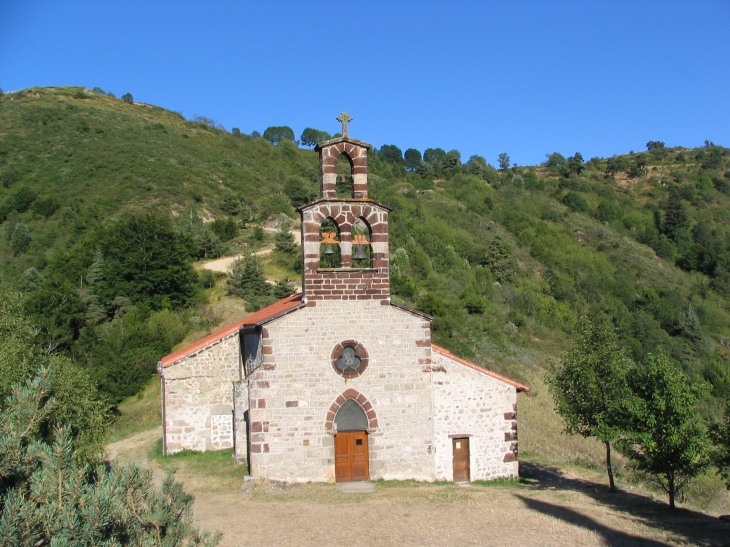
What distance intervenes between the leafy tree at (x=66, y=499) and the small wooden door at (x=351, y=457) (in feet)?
27.1

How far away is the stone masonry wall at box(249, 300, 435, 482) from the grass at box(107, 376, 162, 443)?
10276mm

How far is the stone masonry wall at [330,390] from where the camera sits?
45.6 ft

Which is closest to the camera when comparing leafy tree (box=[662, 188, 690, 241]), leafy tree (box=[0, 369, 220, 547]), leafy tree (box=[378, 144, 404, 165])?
leafy tree (box=[0, 369, 220, 547])

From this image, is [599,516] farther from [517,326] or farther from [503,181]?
[503,181]

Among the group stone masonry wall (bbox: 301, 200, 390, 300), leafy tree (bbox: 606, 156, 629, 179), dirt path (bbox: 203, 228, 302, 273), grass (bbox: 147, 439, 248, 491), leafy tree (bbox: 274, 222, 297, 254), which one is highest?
leafy tree (bbox: 606, 156, 629, 179)

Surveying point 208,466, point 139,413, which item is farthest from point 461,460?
point 139,413

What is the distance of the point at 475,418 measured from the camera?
15133mm

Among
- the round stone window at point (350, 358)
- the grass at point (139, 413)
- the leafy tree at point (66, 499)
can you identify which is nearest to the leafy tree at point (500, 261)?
the grass at point (139, 413)

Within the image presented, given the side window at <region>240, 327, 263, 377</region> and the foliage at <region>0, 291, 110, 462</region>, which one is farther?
the side window at <region>240, 327, 263, 377</region>

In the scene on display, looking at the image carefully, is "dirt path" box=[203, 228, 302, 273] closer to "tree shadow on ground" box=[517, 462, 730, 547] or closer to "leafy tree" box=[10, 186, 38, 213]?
"leafy tree" box=[10, 186, 38, 213]

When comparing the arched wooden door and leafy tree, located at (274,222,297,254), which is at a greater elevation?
leafy tree, located at (274,222,297,254)

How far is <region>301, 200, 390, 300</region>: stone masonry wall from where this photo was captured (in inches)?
563

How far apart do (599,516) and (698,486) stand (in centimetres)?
675

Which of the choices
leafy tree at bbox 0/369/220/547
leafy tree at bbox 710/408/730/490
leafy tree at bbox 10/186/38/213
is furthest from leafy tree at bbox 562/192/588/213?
leafy tree at bbox 0/369/220/547
